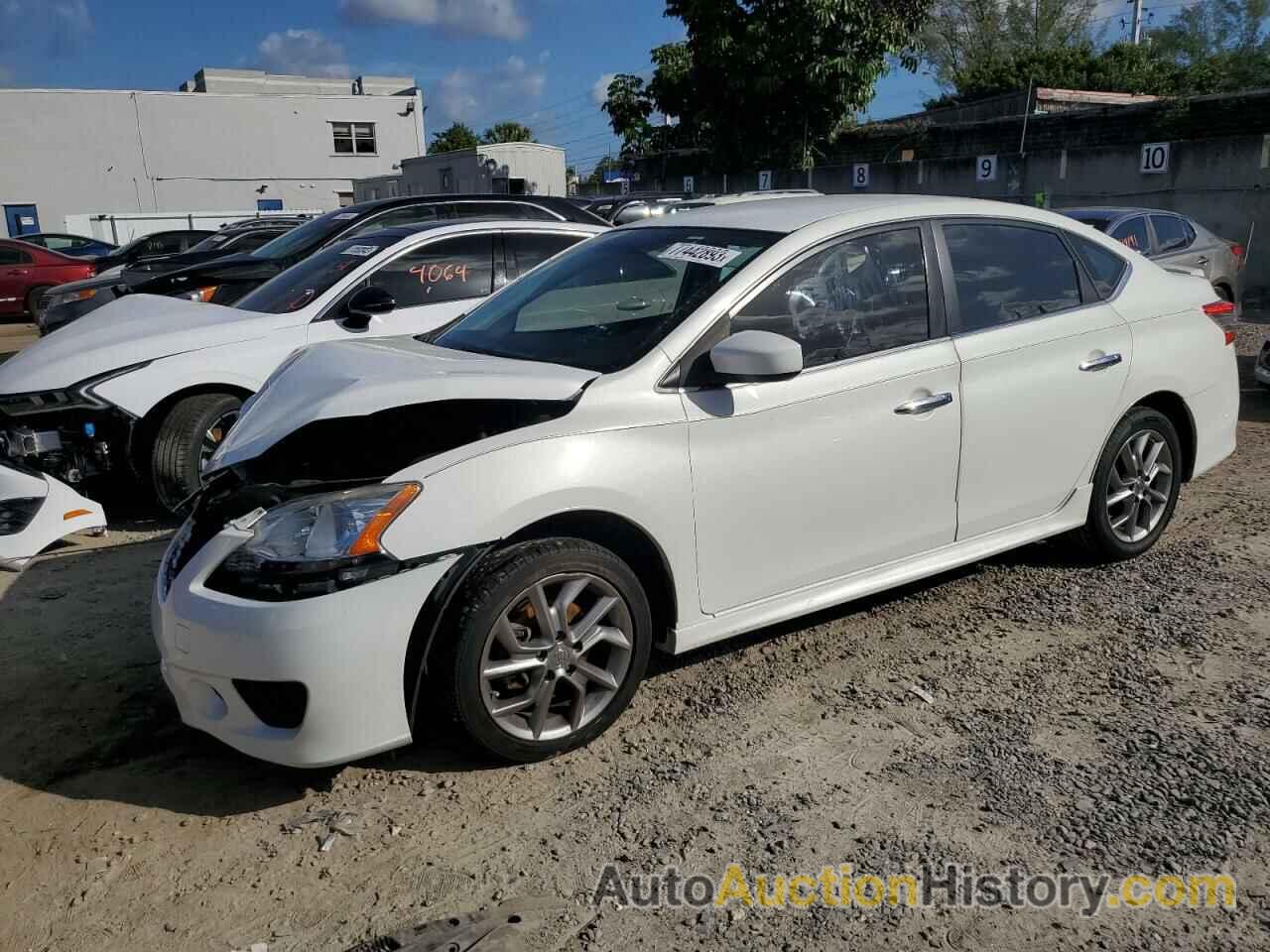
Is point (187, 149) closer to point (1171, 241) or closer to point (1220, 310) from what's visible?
point (1171, 241)

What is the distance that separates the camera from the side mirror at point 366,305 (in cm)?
586

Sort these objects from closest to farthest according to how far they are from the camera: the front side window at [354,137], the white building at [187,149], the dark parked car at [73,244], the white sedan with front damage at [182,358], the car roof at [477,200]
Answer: the white sedan with front damage at [182,358], the car roof at [477,200], the dark parked car at [73,244], the white building at [187,149], the front side window at [354,137]

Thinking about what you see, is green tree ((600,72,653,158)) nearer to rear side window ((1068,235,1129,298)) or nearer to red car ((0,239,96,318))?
red car ((0,239,96,318))

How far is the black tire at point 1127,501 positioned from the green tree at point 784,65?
75.3ft

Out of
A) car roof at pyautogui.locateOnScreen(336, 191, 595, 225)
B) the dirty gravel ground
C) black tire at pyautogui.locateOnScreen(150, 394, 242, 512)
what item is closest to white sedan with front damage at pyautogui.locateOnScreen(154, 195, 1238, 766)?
Result: the dirty gravel ground

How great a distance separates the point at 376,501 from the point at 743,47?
87.3 ft

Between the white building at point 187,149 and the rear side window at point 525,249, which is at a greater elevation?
the white building at point 187,149

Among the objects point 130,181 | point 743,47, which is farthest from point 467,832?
point 130,181

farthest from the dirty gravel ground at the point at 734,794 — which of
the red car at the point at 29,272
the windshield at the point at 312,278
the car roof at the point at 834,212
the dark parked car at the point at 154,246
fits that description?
the red car at the point at 29,272

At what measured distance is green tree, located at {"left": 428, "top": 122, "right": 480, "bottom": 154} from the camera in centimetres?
6756

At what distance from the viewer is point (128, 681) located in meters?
4.07

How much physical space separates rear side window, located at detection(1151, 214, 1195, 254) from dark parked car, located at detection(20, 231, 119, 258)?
19.3 m

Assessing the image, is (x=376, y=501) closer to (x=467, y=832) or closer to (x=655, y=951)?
(x=467, y=832)

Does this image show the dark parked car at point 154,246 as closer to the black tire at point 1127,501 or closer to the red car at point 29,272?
the red car at point 29,272
